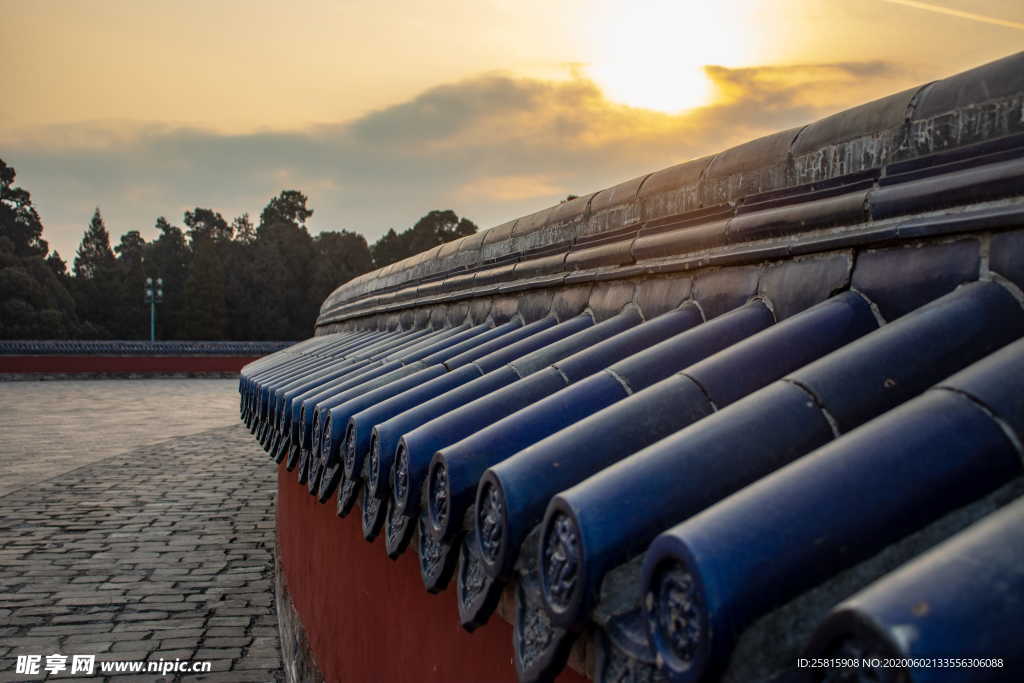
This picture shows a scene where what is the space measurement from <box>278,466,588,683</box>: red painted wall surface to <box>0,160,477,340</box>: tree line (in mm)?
43522

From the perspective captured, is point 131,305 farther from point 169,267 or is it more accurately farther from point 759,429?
point 759,429

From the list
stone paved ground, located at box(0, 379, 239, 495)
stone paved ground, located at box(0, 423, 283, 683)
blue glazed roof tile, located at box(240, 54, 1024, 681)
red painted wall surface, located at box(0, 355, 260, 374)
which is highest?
blue glazed roof tile, located at box(240, 54, 1024, 681)

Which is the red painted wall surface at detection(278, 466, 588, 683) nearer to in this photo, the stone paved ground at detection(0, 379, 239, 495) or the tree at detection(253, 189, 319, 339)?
the stone paved ground at detection(0, 379, 239, 495)

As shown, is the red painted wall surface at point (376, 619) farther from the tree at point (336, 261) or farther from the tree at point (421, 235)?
the tree at point (421, 235)

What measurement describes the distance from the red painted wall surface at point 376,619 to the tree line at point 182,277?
43.5 metres

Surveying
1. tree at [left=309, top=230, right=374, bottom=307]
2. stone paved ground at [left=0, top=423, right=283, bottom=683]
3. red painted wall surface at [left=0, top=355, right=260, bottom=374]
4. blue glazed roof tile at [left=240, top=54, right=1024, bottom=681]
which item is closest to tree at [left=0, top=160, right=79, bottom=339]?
red painted wall surface at [left=0, top=355, right=260, bottom=374]

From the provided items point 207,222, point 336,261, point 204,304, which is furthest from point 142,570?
point 207,222

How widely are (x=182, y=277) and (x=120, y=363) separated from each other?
1867 cm

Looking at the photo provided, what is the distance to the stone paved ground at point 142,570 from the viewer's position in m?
6.29

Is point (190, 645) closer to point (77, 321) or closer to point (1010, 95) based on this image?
point (1010, 95)

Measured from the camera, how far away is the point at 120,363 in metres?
35.8

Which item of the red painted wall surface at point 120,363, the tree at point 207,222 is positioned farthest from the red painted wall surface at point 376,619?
the tree at point 207,222

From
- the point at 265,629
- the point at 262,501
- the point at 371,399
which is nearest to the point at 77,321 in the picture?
the point at 262,501

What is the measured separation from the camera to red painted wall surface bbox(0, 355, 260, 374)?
3372 centimetres
